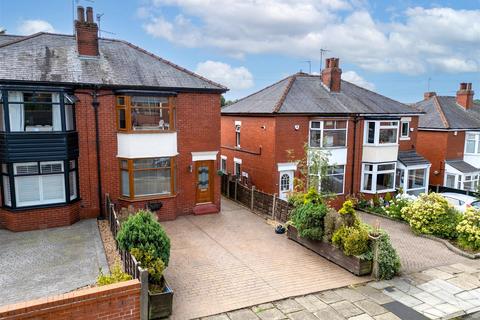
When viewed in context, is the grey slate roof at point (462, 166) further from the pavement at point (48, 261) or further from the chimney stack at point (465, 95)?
the pavement at point (48, 261)

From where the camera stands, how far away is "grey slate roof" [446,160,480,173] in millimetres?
24484

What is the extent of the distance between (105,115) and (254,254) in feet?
25.2

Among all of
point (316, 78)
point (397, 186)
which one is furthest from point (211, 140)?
point (397, 186)

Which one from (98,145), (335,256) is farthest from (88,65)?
(335,256)

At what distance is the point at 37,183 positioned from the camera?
42.3 feet

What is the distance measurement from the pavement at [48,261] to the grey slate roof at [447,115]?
23.0 metres

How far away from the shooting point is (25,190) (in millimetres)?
12734

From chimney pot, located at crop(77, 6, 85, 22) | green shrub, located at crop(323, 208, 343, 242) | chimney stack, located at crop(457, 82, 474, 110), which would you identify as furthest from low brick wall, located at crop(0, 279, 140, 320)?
chimney stack, located at crop(457, 82, 474, 110)

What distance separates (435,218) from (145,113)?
40.7 feet

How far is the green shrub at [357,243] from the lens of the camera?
10328 millimetres

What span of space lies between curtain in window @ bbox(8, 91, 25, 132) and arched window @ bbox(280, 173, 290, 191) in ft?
38.4

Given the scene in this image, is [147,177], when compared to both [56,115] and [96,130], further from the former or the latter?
[56,115]

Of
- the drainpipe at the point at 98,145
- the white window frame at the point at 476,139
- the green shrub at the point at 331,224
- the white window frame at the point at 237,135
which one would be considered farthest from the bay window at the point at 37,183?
the white window frame at the point at 476,139

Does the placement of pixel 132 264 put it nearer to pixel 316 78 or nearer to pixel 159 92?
pixel 159 92
